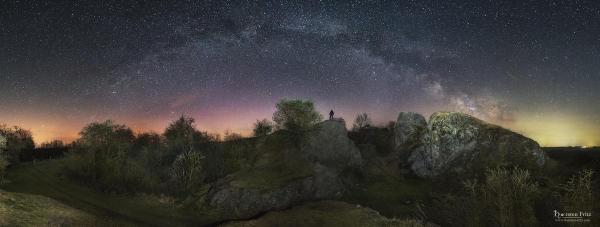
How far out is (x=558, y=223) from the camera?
70.8 feet

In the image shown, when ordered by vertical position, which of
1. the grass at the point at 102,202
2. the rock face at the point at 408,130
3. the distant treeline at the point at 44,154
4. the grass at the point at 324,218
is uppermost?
the rock face at the point at 408,130

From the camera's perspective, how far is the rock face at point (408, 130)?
60.5 metres

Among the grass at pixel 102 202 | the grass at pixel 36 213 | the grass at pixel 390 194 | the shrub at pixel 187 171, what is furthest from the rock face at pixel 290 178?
the grass at pixel 36 213

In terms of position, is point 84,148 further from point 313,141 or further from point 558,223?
point 558,223

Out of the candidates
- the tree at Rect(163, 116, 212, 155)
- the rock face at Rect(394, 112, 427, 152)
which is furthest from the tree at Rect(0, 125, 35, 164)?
the rock face at Rect(394, 112, 427, 152)

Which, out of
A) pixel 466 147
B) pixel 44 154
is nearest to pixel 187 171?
pixel 466 147

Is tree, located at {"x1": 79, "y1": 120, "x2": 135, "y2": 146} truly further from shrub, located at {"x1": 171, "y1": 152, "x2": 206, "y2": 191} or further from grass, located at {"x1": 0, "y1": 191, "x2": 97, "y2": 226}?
grass, located at {"x1": 0, "y1": 191, "x2": 97, "y2": 226}

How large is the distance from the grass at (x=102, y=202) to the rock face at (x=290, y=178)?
14.1 ft

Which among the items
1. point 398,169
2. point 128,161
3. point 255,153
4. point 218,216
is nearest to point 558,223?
point 218,216

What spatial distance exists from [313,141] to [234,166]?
43.8ft

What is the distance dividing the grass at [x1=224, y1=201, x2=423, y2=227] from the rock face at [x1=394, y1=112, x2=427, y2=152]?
28503 mm

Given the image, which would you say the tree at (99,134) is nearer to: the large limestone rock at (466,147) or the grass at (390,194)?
the grass at (390,194)

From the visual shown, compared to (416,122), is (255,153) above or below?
below

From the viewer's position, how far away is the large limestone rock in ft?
162
